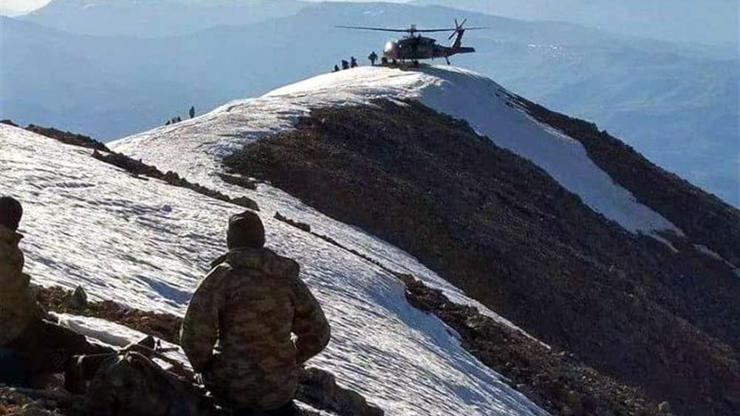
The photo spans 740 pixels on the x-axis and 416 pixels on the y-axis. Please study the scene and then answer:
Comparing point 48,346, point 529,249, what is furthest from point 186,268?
point 529,249

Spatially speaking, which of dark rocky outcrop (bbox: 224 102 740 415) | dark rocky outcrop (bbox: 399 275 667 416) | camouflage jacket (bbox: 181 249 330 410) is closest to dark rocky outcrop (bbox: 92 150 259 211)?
dark rocky outcrop (bbox: 399 275 667 416)

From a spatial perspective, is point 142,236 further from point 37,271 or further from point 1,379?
point 1,379

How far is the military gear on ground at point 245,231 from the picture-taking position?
11.4 metres

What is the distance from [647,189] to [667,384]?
25.3m

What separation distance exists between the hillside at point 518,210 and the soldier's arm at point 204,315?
21.6m

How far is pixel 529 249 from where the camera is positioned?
39.8m

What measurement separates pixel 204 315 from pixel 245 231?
0.94 metres

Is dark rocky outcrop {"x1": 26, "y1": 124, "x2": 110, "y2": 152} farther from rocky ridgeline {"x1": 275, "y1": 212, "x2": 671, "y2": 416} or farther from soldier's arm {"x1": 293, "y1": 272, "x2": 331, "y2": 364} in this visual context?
soldier's arm {"x1": 293, "y1": 272, "x2": 331, "y2": 364}

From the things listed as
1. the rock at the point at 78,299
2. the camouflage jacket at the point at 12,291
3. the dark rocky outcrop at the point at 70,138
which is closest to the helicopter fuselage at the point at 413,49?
the dark rocky outcrop at the point at 70,138

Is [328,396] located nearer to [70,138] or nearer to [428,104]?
[70,138]

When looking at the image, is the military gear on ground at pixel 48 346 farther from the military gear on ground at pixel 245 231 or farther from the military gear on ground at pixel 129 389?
the military gear on ground at pixel 245 231

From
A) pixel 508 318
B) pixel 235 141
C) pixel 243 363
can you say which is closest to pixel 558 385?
pixel 508 318

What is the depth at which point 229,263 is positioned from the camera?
11.3m

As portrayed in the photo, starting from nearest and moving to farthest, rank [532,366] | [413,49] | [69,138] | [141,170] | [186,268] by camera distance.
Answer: [186,268], [532,366], [141,170], [69,138], [413,49]
